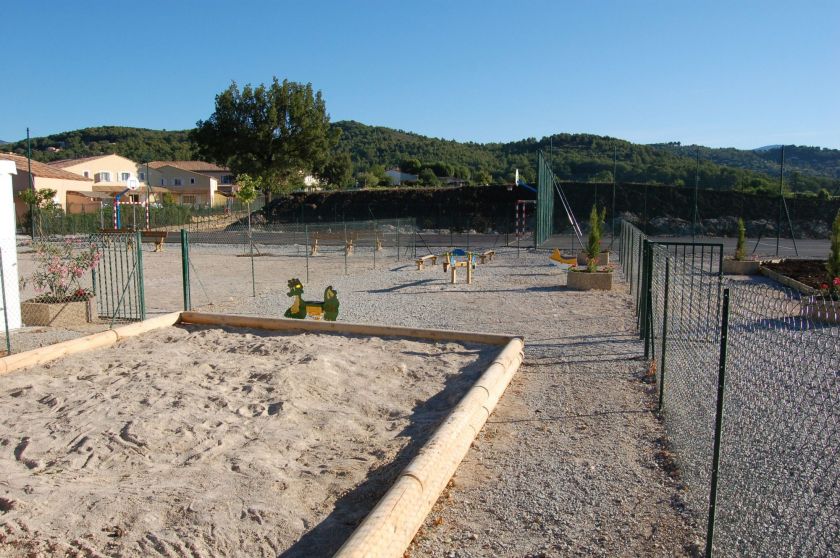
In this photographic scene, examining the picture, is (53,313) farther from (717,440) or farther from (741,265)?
(741,265)

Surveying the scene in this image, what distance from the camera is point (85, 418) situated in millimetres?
5641

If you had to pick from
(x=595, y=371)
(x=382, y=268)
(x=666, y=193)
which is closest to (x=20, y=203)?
(x=382, y=268)

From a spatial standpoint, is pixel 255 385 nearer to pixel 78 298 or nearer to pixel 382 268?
pixel 78 298

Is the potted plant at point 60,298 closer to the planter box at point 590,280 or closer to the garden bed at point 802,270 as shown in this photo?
the planter box at point 590,280

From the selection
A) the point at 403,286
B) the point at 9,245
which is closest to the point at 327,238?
the point at 403,286

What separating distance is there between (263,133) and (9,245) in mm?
46364

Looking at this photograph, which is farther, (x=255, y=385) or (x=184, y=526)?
(x=255, y=385)

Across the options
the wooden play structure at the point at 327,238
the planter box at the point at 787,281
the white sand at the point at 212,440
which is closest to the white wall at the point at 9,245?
the white sand at the point at 212,440

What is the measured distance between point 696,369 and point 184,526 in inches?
159

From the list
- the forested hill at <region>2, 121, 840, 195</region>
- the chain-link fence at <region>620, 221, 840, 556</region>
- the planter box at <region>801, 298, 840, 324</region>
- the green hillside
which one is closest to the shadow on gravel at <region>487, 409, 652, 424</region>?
the chain-link fence at <region>620, 221, 840, 556</region>

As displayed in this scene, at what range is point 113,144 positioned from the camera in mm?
123812

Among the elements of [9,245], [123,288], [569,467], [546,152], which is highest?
[546,152]

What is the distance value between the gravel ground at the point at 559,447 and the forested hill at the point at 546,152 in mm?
20974

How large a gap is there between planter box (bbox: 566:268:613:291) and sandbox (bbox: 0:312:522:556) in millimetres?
7351
